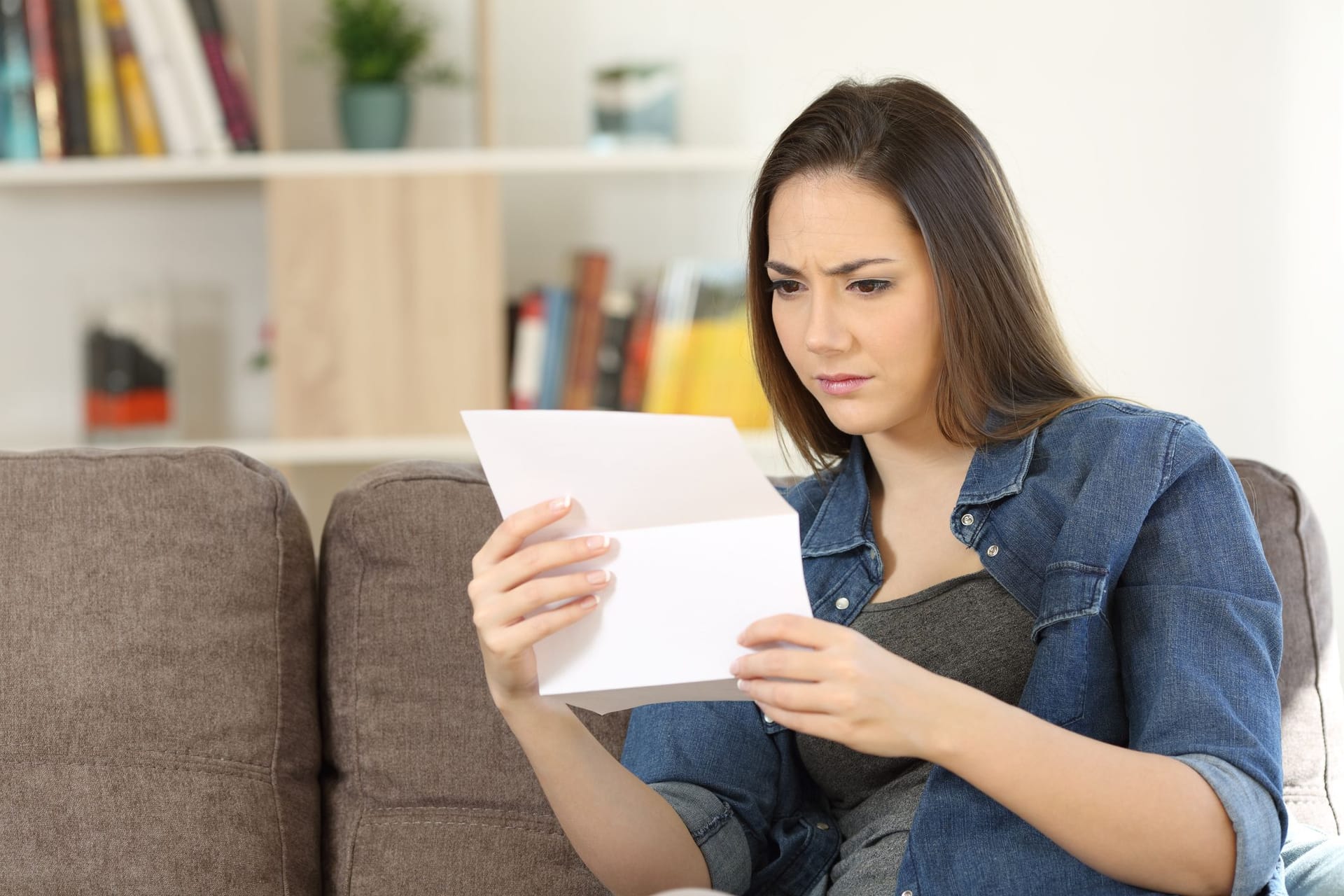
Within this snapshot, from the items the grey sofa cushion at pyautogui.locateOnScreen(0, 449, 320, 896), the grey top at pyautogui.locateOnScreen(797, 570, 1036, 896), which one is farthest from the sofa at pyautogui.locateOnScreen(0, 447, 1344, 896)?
the grey top at pyautogui.locateOnScreen(797, 570, 1036, 896)

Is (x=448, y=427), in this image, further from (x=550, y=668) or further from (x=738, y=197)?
(x=550, y=668)

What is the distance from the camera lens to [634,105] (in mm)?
2492

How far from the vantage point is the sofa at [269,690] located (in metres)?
1.34

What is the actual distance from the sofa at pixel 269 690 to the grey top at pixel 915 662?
320 millimetres

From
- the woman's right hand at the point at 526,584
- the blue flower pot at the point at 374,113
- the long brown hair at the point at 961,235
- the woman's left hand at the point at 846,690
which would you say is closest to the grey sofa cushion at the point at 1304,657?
the long brown hair at the point at 961,235

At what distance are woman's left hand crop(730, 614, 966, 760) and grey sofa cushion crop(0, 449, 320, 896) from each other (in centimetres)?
71

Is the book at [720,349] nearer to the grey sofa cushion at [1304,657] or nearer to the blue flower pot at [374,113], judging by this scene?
the blue flower pot at [374,113]

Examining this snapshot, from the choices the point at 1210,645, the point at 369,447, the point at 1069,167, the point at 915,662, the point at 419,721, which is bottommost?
the point at 369,447

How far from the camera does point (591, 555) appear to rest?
3.14 feet

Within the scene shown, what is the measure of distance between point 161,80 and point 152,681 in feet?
4.76

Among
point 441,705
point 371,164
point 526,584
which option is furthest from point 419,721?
point 371,164

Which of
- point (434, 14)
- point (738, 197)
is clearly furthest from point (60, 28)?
point (738, 197)

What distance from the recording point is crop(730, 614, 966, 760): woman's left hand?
0.87m

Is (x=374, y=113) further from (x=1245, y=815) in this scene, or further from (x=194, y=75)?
(x=1245, y=815)
